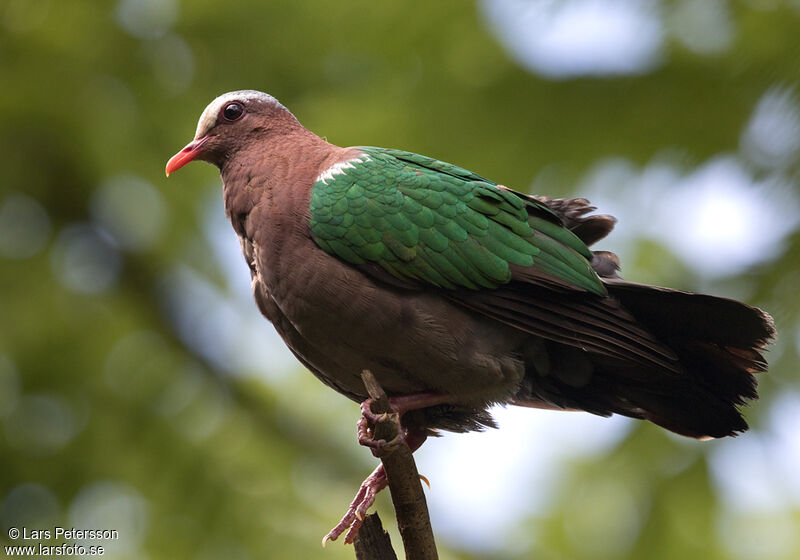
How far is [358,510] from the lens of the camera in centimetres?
357

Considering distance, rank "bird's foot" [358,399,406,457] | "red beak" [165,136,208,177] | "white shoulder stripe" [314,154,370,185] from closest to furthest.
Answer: "bird's foot" [358,399,406,457]
"white shoulder stripe" [314,154,370,185]
"red beak" [165,136,208,177]

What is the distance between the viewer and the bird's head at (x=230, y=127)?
14.2 ft

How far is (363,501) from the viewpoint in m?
3.65

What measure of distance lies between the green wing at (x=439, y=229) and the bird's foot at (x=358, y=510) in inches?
34.9

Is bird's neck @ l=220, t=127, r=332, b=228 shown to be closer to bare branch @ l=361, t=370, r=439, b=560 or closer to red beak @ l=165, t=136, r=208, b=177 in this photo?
red beak @ l=165, t=136, r=208, b=177

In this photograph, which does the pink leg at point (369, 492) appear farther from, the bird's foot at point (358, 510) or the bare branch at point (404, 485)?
the bare branch at point (404, 485)

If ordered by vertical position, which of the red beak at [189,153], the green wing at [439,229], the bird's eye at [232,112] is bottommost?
the green wing at [439,229]

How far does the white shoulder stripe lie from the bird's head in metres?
0.58

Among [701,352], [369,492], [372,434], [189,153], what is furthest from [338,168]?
[701,352]

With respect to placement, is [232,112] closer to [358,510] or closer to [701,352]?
[358,510]

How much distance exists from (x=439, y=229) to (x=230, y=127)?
4.42 ft

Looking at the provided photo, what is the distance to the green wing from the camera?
3549 millimetres

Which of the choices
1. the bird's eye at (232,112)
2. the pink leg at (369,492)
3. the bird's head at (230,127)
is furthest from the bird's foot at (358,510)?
the bird's eye at (232,112)

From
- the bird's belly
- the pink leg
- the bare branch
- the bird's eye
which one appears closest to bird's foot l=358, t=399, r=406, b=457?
the bare branch
